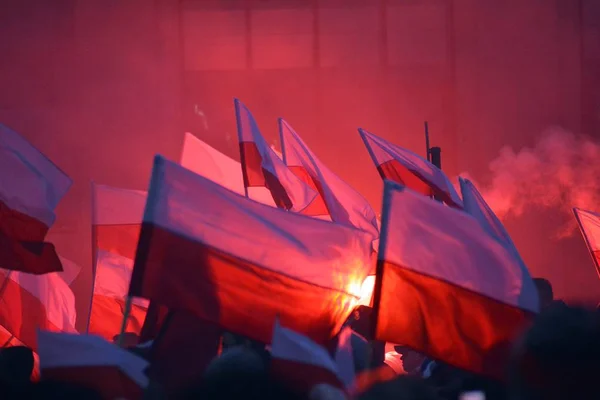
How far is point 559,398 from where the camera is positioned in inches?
66.5

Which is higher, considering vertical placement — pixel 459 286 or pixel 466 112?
pixel 466 112

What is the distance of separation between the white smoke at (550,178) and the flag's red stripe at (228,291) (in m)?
7.92

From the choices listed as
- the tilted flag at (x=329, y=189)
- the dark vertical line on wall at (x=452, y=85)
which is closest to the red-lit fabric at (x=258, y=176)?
the tilted flag at (x=329, y=189)

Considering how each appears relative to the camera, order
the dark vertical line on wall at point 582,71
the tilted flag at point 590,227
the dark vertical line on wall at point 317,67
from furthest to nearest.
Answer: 1. the dark vertical line on wall at point 317,67
2. the dark vertical line on wall at point 582,71
3. the tilted flag at point 590,227

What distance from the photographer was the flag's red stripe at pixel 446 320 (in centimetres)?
392

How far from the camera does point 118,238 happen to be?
255 inches

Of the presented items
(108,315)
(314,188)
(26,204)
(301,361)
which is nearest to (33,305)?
(108,315)

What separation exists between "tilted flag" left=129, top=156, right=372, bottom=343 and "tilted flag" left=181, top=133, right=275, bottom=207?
2.95 meters

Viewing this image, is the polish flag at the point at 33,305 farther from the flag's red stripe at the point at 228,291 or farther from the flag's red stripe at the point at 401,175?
the flag's red stripe at the point at 401,175

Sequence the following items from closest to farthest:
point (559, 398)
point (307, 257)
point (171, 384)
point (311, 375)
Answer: point (559, 398) < point (311, 375) < point (171, 384) < point (307, 257)

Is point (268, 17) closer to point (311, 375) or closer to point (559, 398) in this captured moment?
point (311, 375)

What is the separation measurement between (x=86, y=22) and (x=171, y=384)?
9.53m

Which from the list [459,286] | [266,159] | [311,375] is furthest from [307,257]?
[266,159]

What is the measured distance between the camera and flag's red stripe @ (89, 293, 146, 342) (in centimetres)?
661
